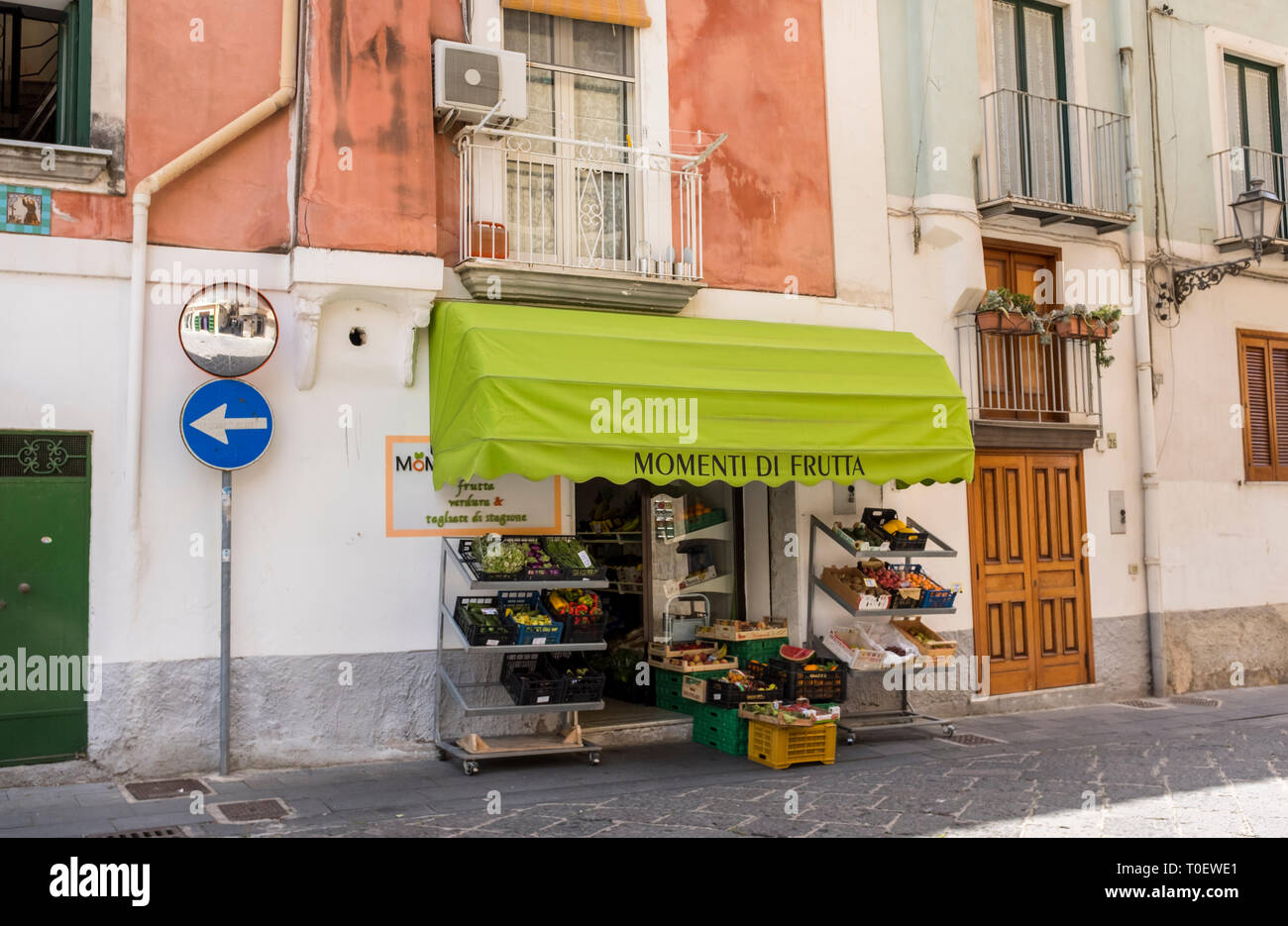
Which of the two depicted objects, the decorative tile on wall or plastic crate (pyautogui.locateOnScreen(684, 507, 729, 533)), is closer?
the decorative tile on wall

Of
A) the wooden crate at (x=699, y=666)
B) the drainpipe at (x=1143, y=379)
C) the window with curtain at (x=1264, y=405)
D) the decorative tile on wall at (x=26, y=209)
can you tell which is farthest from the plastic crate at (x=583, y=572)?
the window with curtain at (x=1264, y=405)

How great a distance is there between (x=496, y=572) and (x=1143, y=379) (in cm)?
811

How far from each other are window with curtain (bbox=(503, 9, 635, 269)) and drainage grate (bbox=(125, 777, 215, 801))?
4763 mm

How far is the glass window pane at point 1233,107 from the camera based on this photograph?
547 inches

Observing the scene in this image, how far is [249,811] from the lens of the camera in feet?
23.5

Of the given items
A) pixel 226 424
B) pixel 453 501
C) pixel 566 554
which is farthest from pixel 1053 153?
pixel 226 424

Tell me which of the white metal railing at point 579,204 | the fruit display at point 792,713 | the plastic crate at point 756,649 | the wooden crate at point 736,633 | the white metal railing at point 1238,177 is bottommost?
the fruit display at point 792,713

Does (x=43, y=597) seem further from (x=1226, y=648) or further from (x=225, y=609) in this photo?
(x=1226, y=648)

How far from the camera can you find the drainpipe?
12617mm

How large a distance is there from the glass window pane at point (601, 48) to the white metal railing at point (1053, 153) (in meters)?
3.92

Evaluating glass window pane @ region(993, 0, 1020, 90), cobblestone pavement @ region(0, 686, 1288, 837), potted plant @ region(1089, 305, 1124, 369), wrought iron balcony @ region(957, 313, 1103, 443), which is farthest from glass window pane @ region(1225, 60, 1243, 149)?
cobblestone pavement @ region(0, 686, 1288, 837)

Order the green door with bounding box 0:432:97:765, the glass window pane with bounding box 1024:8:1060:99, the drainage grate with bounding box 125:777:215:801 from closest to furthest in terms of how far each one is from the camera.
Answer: the drainage grate with bounding box 125:777:215:801 → the green door with bounding box 0:432:97:765 → the glass window pane with bounding box 1024:8:1060:99

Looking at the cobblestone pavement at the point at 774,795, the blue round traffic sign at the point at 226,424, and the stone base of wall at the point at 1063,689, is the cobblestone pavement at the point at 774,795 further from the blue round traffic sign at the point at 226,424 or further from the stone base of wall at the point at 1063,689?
the blue round traffic sign at the point at 226,424

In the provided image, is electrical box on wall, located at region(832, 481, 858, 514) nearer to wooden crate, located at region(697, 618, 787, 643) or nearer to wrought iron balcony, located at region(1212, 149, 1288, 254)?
wooden crate, located at region(697, 618, 787, 643)
